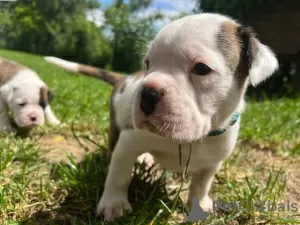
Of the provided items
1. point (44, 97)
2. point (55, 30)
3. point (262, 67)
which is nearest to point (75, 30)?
point (55, 30)

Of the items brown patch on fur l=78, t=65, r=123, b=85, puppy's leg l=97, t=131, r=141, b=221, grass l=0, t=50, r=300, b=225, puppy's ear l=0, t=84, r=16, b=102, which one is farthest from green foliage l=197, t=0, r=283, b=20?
puppy's leg l=97, t=131, r=141, b=221

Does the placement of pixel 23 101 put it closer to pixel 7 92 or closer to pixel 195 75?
pixel 7 92

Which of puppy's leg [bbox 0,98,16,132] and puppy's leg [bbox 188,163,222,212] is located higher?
puppy's leg [bbox 188,163,222,212]

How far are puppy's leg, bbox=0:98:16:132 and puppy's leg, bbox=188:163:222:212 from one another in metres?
2.10

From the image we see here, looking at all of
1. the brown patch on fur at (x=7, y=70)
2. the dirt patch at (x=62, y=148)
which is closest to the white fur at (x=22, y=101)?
the brown patch on fur at (x=7, y=70)

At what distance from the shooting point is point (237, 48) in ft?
6.45

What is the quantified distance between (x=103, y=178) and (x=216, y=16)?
1.19 m

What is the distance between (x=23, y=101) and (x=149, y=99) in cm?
264

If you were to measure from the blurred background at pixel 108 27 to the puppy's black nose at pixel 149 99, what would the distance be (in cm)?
62

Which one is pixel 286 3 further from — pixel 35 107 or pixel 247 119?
pixel 35 107

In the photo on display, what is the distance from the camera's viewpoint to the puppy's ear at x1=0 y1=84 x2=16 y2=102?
4.07 metres

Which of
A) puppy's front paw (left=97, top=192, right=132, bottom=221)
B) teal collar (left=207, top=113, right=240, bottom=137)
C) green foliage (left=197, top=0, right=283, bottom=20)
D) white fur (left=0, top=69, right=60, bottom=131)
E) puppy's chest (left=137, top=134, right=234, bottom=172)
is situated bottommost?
white fur (left=0, top=69, right=60, bottom=131)

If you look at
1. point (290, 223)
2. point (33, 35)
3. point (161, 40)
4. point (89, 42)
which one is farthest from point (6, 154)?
point (89, 42)

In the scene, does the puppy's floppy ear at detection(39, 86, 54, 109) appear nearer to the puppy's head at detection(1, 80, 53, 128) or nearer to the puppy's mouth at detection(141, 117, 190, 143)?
the puppy's head at detection(1, 80, 53, 128)
